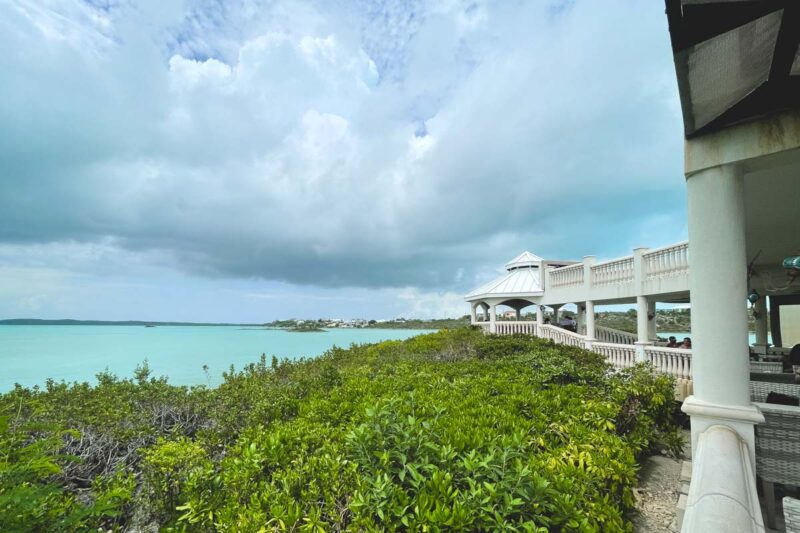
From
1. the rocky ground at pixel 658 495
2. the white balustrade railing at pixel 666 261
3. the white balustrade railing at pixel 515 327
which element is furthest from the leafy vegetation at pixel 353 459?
the white balustrade railing at pixel 515 327

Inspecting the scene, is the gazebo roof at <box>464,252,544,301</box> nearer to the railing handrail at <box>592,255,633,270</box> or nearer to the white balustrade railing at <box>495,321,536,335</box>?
the white balustrade railing at <box>495,321,536,335</box>

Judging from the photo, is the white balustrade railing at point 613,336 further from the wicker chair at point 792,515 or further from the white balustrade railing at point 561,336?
the wicker chair at point 792,515

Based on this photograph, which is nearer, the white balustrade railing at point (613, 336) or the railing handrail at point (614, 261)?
the railing handrail at point (614, 261)

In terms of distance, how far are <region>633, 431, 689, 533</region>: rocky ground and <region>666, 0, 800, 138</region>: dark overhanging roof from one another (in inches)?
136

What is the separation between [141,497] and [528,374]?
535 centimetres

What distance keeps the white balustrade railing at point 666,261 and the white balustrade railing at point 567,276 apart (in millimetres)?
3262

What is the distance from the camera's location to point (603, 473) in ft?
9.55

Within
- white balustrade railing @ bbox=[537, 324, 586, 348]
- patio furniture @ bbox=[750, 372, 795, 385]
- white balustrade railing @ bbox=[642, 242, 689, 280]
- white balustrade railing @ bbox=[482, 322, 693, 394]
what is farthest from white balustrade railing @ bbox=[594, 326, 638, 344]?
patio furniture @ bbox=[750, 372, 795, 385]

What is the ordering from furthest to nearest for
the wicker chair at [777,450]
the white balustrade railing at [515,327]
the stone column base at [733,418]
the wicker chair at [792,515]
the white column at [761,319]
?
the white balustrade railing at [515,327] → the white column at [761,319] → the wicker chair at [777,450] → the stone column base at [733,418] → the wicker chair at [792,515]

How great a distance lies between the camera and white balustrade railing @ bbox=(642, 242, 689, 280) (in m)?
9.38

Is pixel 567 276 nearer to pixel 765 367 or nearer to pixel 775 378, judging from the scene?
pixel 765 367

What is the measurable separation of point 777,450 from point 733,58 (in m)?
3.27

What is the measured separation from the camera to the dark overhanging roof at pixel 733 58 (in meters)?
2.11

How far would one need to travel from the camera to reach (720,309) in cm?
304
